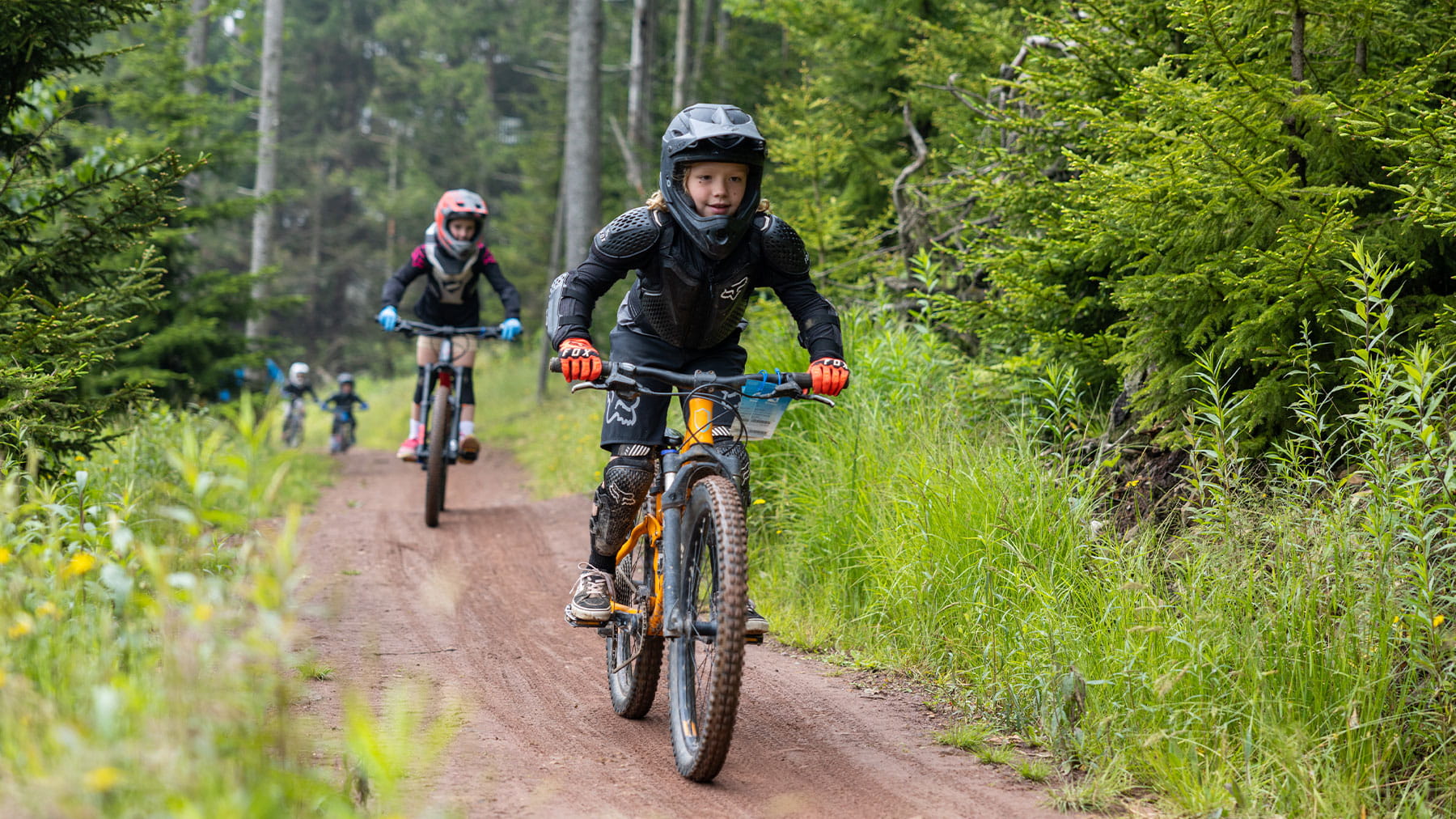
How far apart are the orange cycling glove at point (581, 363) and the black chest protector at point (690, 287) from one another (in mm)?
502

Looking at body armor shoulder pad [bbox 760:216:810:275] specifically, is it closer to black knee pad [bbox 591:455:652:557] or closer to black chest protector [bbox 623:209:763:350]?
black chest protector [bbox 623:209:763:350]

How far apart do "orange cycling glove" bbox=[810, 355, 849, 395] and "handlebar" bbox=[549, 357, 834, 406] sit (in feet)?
0.19

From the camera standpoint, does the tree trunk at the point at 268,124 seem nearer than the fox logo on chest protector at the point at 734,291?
No

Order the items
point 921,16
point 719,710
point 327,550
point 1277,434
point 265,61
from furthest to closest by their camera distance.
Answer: point 265,61
point 921,16
point 327,550
point 1277,434
point 719,710

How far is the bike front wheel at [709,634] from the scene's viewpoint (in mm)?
3549

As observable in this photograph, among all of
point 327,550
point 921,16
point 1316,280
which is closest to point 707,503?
point 1316,280

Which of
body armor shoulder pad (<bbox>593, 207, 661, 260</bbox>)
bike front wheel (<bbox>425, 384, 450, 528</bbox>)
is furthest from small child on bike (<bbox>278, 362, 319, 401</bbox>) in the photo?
body armor shoulder pad (<bbox>593, 207, 661, 260</bbox>)

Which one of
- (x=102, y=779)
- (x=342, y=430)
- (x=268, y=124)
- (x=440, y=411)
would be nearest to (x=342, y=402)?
(x=342, y=430)

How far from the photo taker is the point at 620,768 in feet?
12.9

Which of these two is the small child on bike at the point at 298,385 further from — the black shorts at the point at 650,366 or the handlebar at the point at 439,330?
the black shorts at the point at 650,366

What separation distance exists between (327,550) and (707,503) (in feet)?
18.3

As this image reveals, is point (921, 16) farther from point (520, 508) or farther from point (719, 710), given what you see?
point (719, 710)

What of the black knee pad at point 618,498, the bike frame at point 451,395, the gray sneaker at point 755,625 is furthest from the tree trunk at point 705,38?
the gray sneaker at point 755,625

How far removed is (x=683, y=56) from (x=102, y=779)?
1948 centimetres
